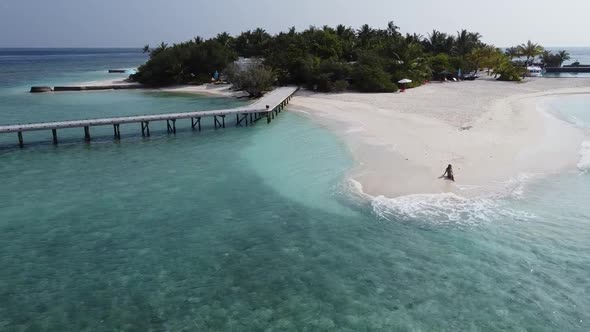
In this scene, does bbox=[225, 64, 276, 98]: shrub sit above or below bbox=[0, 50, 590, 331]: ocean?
above

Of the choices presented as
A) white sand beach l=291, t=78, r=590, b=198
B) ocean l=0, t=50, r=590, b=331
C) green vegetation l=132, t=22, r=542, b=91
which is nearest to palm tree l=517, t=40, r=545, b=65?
green vegetation l=132, t=22, r=542, b=91

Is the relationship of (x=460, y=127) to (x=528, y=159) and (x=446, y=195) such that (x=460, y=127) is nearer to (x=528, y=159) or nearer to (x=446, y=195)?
(x=528, y=159)

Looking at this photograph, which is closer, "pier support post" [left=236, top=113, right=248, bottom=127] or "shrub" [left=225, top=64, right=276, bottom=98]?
"pier support post" [left=236, top=113, right=248, bottom=127]

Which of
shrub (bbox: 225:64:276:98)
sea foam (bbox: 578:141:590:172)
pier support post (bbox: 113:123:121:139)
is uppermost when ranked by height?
shrub (bbox: 225:64:276:98)

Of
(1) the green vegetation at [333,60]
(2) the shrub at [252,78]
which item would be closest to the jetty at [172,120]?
(2) the shrub at [252,78]

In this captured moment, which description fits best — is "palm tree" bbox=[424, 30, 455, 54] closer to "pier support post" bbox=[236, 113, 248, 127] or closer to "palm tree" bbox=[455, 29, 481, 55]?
"palm tree" bbox=[455, 29, 481, 55]

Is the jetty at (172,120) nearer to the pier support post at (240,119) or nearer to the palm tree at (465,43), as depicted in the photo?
the pier support post at (240,119)
